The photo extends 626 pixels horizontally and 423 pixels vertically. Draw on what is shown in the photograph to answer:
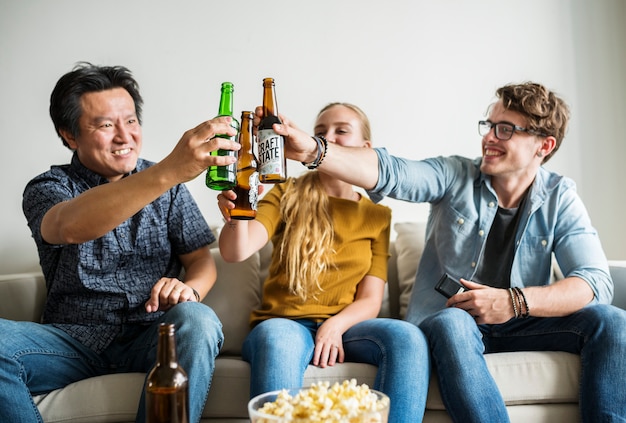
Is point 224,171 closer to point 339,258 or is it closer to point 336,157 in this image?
point 336,157

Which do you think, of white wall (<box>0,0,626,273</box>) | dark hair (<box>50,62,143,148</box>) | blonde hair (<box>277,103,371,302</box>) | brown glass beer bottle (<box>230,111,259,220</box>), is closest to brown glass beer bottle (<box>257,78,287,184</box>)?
brown glass beer bottle (<box>230,111,259,220</box>)

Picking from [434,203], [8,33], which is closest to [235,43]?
[8,33]

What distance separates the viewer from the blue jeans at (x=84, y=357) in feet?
4.50

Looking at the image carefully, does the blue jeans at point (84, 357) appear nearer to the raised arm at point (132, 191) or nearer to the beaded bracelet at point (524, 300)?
the raised arm at point (132, 191)

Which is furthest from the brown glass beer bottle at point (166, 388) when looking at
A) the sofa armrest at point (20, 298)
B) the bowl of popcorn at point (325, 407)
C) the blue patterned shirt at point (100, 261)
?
the sofa armrest at point (20, 298)

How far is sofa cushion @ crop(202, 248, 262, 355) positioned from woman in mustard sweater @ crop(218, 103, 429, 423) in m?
0.12

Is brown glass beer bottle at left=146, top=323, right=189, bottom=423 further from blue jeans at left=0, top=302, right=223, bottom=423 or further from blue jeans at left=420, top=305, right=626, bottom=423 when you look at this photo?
blue jeans at left=420, top=305, right=626, bottom=423

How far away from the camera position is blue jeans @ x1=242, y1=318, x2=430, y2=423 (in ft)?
4.59

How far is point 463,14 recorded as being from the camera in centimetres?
256

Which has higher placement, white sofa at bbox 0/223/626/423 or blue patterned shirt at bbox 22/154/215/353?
blue patterned shirt at bbox 22/154/215/353

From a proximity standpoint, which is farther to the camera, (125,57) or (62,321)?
(125,57)

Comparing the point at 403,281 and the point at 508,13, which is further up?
the point at 508,13

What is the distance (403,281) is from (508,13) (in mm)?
1261

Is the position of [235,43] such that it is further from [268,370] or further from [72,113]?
[268,370]
